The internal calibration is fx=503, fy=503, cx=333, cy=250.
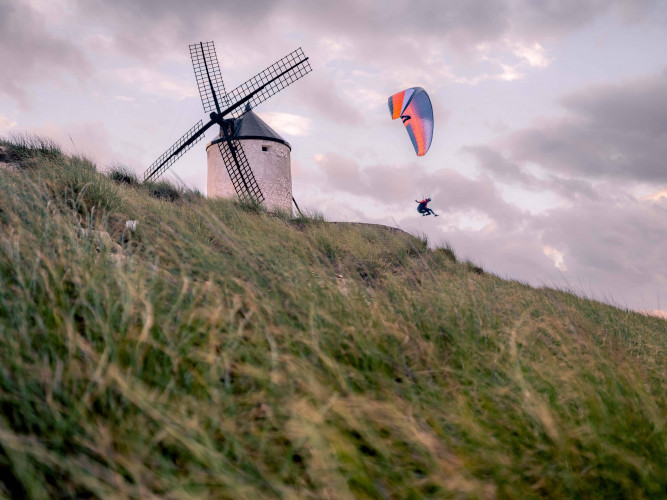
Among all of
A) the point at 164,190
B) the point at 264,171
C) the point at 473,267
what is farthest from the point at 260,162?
the point at 473,267

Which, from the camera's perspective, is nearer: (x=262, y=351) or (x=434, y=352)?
(x=262, y=351)

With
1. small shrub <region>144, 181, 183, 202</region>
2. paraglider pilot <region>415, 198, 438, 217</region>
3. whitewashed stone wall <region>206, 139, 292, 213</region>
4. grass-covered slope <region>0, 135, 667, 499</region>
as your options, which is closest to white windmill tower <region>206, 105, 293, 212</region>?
whitewashed stone wall <region>206, 139, 292, 213</region>

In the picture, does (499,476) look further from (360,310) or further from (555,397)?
(360,310)

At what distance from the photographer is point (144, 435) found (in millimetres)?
1778

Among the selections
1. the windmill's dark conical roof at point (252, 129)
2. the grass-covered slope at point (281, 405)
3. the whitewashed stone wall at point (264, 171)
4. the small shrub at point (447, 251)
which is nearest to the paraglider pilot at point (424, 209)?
the small shrub at point (447, 251)

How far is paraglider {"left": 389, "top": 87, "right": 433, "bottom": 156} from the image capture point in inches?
538

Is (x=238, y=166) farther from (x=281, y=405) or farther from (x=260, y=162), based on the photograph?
(x=281, y=405)

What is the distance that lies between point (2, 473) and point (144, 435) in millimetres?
557

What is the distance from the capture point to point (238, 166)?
18547 millimetres

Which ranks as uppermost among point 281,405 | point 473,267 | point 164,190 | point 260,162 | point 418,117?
point 260,162

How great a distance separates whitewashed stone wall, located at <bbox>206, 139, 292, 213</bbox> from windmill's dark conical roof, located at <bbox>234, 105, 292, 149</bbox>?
0.63 feet

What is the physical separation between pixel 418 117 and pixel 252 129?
8126mm

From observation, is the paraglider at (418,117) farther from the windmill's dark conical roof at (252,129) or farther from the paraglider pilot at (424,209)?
the windmill's dark conical roof at (252,129)

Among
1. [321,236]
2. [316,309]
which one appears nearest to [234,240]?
[316,309]
